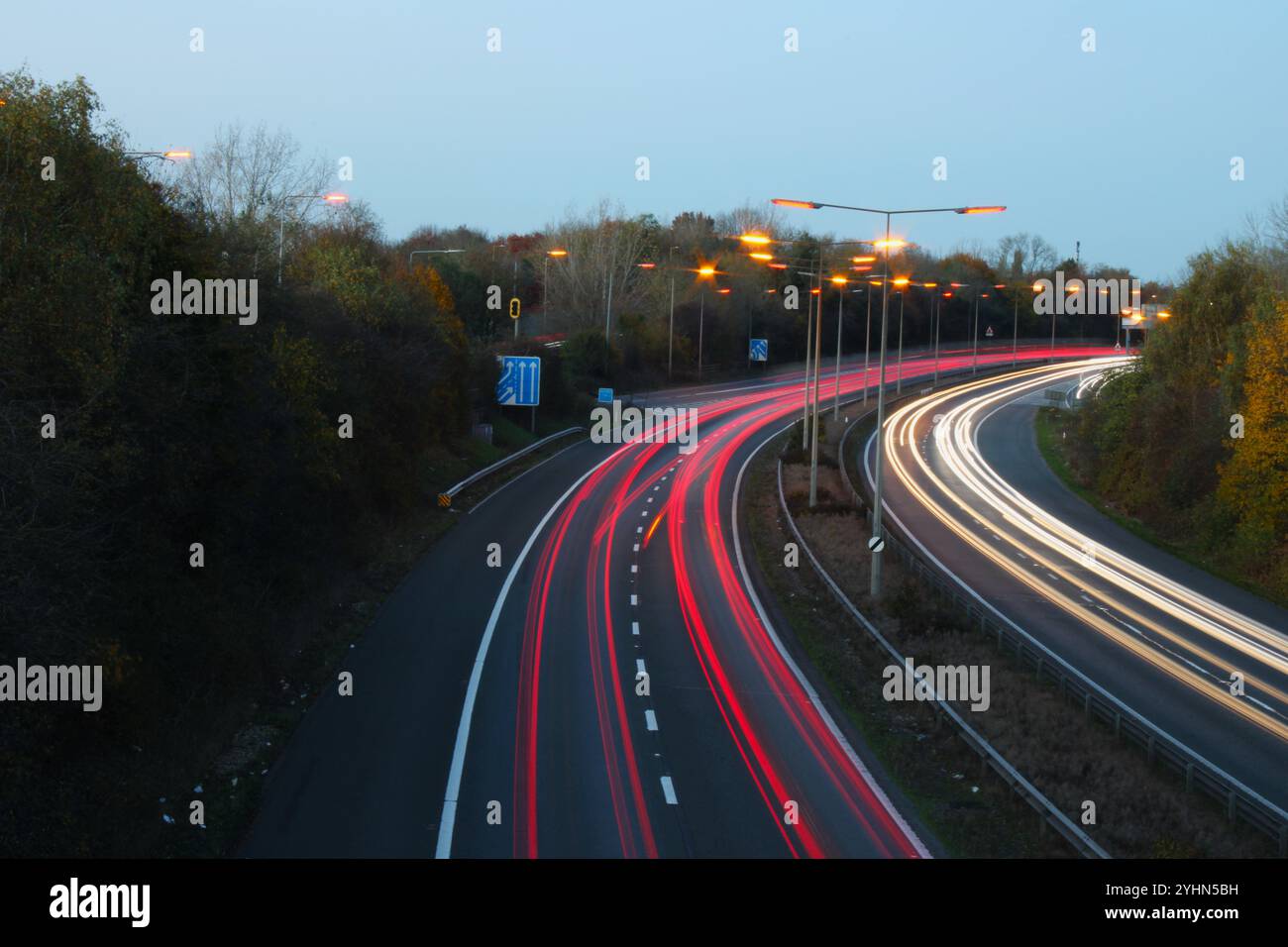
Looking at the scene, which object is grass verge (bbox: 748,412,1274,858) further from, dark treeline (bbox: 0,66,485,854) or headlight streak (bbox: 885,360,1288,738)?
dark treeline (bbox: 0,66,485,854)

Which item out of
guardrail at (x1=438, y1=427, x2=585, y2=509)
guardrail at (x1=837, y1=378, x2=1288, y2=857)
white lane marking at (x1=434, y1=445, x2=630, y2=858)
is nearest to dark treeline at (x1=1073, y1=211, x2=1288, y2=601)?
guardrail at (x1=837, y1=378, x2=1288, y2=857)

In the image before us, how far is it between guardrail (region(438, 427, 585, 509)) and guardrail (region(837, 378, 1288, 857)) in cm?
1429

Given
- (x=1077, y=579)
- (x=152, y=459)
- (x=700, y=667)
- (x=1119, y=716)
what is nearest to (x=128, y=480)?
(x=152, y=459)

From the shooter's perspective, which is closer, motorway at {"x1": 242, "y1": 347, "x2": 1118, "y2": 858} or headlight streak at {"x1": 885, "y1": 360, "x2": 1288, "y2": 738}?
motorway at {"x1": 242, "y1": 347, "x2": 1118, "y2": 858}

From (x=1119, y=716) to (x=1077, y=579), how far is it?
50.3ft

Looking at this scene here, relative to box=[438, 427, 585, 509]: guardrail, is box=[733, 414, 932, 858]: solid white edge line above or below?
below

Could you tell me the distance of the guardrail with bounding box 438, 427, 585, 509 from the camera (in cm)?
3522

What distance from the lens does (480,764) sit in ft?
48.9

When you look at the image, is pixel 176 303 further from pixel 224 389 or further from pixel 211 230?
pixel 211 230

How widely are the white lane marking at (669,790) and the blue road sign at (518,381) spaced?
36.3 meters

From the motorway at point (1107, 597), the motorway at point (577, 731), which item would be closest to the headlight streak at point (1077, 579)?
the motorway at point (1107, 597)

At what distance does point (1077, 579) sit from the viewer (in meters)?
31.6

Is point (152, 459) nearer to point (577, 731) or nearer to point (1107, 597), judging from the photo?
point (577, 731)

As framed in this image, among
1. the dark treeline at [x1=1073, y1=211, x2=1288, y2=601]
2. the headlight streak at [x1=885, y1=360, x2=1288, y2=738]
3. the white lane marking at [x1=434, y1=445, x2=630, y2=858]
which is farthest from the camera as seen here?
the dark treeline at [x1=1073, y1=211, x2=1288, y2=601]
